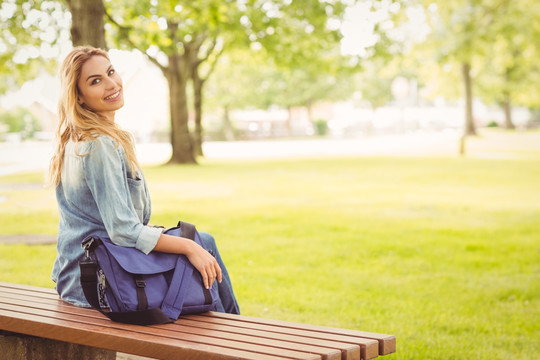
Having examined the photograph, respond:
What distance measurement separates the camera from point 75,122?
337 centimetres

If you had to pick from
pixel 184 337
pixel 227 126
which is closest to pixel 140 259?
pixel 184 337

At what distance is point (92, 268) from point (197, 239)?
1.60ft

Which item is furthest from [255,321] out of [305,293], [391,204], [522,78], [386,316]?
[522,78]

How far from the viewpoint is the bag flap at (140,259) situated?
3.18m

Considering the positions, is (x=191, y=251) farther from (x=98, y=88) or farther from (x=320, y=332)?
(x=98, y=88)

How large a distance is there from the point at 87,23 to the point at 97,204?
5.92 meters

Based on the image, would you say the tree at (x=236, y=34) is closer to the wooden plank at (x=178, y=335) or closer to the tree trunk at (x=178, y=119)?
the tree trunk at (x=178, y=119)

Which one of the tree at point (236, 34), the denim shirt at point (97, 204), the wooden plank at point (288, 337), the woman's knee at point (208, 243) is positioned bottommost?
the wooden plank at point (288, 337)

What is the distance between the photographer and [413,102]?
327 feet

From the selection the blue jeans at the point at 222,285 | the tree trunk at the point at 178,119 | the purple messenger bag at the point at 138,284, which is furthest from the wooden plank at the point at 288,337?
the tree trunk at the point at 178,119

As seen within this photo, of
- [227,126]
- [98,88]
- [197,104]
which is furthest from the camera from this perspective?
[227,126]

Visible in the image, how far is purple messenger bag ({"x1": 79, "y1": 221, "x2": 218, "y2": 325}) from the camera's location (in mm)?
3156

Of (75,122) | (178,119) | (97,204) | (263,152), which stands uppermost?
(178,119)

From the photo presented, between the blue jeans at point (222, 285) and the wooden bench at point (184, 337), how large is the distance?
9.6 inches
